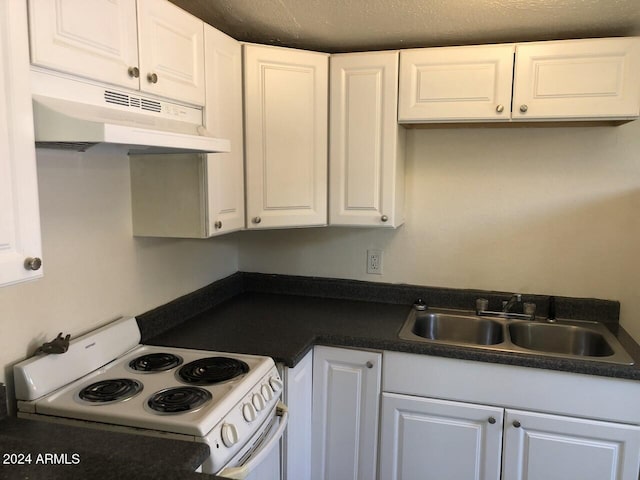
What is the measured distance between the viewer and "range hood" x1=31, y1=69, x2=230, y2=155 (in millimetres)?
1162

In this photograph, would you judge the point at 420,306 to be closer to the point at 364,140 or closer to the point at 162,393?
the point at 364,140

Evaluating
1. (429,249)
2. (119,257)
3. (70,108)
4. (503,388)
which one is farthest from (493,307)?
(70,108)

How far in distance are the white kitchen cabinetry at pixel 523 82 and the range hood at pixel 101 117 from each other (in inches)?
38.0

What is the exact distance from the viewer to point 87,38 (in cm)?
132

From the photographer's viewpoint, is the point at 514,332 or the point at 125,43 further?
the point at 514,332

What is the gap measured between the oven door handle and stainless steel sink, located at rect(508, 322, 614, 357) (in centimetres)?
116

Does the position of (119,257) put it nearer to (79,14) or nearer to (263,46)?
(79,14)

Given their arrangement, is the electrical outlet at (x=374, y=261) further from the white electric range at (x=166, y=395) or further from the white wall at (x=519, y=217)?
the white electric range at (x=166, y=395)

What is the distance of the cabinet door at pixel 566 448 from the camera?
1800 millimetres

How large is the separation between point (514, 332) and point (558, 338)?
7.3 inches

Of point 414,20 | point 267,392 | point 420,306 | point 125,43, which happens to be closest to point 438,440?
point 420,306

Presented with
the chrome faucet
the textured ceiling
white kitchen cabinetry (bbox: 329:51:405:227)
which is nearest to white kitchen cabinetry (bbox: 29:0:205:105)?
the textured ceiling

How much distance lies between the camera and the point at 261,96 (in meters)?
2.17

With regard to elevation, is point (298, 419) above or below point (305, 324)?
below
